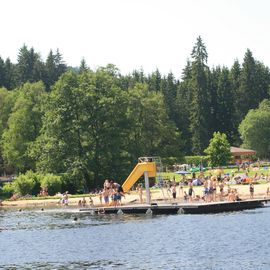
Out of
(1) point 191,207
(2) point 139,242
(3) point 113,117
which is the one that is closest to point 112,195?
(1) point 191,207

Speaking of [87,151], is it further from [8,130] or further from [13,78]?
[13,78]

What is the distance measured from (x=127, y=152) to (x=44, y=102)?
13487mm

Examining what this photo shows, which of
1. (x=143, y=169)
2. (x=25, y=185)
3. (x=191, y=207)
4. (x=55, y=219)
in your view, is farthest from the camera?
(x=25, y=185)

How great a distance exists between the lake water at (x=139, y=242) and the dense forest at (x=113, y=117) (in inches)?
1005

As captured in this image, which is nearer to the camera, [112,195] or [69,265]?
[69,265]

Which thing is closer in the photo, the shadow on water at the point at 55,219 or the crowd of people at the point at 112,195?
the shadow on water at the point at 55,219

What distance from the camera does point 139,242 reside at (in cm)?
4478

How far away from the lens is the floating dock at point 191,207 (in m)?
59.9

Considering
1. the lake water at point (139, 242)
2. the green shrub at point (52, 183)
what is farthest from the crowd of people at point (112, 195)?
the green shrub at point (52, 183)

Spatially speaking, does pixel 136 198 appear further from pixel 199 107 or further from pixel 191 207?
pixel 199 107

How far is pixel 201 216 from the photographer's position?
5750cm

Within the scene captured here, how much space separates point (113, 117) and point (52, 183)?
470 inches

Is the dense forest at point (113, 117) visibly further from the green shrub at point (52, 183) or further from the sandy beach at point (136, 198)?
the sandy beach at point (136, 198)

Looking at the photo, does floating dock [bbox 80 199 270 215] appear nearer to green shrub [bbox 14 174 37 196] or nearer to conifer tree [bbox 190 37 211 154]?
green shrub [bbox 14 174 37 196]
